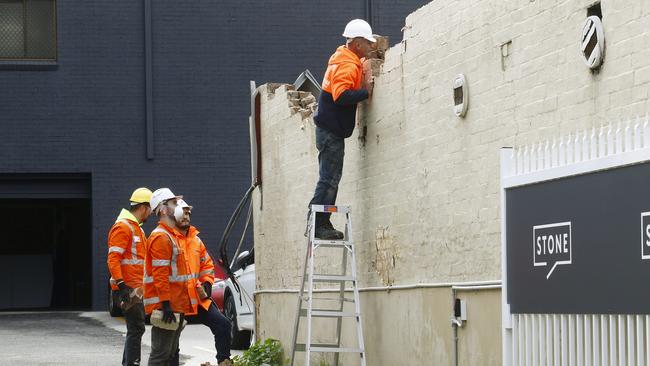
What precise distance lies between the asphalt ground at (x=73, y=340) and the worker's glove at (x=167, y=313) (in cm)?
444

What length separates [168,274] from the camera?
1158cm

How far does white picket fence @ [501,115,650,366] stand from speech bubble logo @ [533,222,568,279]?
28 centimetres

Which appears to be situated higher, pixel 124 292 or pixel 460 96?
pixel 460 96

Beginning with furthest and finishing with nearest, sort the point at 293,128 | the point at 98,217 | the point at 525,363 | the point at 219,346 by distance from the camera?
the point at 98,217 < the point at 293,128 < the point at 219,346 < the point at 525,363

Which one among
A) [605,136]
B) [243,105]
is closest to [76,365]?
[605,136]

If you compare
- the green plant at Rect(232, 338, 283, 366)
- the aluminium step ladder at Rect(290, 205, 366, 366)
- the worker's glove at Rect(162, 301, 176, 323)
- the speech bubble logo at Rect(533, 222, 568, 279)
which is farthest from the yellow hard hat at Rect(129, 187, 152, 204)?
the speech bubble logo at Rect(533, 222, 568, 279)

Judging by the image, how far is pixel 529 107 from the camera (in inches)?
357

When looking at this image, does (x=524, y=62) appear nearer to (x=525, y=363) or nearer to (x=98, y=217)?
(x=525, y=363)

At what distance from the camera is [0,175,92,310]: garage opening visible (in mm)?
29016

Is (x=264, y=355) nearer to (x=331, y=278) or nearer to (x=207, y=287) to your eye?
(x=207, y=287)

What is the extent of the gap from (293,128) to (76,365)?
3.89m

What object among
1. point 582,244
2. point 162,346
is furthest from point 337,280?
point 582,244

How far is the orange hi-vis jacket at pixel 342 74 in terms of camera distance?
1188cm

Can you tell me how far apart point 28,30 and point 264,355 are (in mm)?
13795
